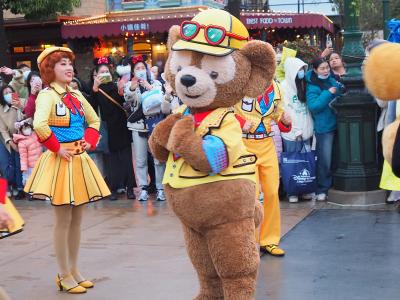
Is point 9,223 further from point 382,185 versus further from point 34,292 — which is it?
point 382,185

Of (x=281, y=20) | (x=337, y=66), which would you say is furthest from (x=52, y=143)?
(x=281, y=20)

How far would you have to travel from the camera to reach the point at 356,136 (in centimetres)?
791

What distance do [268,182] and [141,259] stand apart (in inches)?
53.4

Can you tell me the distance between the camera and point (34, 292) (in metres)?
5.19

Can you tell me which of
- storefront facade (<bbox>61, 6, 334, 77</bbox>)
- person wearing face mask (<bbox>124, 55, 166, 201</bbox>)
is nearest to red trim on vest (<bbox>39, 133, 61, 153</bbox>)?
person wearing face mask (<bbox>124, 55, 166, 201</bbox>)

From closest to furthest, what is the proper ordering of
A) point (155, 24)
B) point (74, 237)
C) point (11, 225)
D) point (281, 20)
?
point (11, 225) < point (74, 237) < point (155, 24) < point (281, 20)

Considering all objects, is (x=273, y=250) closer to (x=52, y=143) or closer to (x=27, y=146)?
(x=52, y=143)

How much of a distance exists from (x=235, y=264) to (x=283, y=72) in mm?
→ 4853

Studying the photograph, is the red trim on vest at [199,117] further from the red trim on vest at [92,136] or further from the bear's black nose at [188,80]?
the red trim on vest at [92,136]

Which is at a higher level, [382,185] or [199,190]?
[199,190]

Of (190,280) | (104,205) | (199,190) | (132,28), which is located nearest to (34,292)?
(190,280)

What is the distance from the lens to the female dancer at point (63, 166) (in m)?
5.03

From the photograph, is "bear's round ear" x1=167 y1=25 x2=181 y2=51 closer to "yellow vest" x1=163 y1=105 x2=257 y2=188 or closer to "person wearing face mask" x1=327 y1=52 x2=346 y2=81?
"yellow vest" x1=163 y1=105 x2=257 y2=188

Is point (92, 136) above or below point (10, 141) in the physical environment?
above
